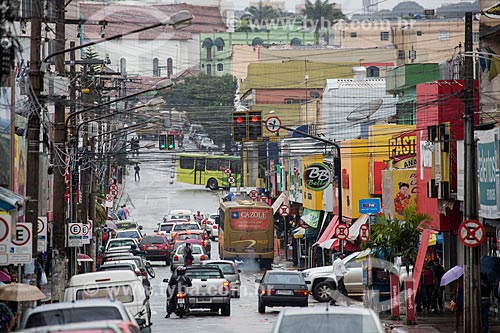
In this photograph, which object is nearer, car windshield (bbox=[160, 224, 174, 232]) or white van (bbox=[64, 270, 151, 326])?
white van (bbox=[64, 270, 151, 326])

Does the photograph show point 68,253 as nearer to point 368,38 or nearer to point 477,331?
point 477,331

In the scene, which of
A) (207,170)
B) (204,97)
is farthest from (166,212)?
(204,97)

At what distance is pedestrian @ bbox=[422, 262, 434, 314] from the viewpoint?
33.6m

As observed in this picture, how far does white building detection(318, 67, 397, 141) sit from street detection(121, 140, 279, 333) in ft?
39.2

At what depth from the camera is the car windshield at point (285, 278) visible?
34.9 meters

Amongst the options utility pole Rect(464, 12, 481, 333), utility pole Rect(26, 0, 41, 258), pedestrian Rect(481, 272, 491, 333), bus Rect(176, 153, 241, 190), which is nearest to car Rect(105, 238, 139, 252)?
utility pole Rect(26, 0, 41, 258)

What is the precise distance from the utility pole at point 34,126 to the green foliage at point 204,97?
110 metres

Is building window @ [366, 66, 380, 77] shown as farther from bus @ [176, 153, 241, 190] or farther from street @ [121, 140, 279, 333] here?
street @ [121, 140, 279, 333]

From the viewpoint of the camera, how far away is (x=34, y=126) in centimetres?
2497

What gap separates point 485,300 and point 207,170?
281 ft

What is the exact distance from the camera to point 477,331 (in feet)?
81.3

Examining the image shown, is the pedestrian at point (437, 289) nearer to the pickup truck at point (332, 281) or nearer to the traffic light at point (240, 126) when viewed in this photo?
the pickup truck at point (332, 281)

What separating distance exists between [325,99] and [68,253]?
149ft

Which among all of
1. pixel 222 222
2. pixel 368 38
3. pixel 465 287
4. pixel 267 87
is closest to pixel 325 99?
pixel 222 222
